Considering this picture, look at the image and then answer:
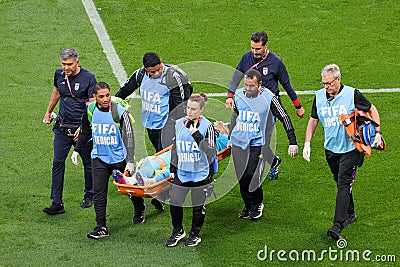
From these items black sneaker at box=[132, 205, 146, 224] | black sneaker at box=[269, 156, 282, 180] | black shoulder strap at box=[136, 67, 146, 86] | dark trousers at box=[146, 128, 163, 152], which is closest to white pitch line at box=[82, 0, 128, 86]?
dark trousers at box=[146, 128, 163, 152]

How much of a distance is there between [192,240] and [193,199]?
48 centimetres

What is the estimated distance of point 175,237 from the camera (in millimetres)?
10336

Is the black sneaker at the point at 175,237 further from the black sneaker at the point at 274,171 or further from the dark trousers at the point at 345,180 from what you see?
the black sneaker at the point at 274,171

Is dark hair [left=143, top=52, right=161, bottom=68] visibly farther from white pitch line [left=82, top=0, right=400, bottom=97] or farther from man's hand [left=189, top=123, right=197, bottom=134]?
white pitch line [left=82, top=0, right=400, bottom=97]

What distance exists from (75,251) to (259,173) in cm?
239

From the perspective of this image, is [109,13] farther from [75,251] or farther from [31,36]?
[75,251]

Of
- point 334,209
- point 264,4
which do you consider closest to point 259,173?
point 334,209

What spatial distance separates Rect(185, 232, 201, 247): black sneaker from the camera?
10.3m

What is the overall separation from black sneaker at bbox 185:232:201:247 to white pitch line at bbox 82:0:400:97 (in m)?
5.17

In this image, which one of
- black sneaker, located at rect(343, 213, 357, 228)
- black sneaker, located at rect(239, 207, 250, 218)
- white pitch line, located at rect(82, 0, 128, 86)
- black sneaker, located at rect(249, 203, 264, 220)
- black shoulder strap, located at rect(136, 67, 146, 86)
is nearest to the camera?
black sneaker, located at rect(343, 213, 357, 228)

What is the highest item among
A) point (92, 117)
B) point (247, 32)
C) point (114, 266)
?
point (247, 32)

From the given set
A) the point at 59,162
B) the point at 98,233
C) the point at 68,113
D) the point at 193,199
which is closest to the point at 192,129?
the point at 193,199

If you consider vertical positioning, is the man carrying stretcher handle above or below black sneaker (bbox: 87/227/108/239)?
above

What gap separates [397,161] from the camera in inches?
490
